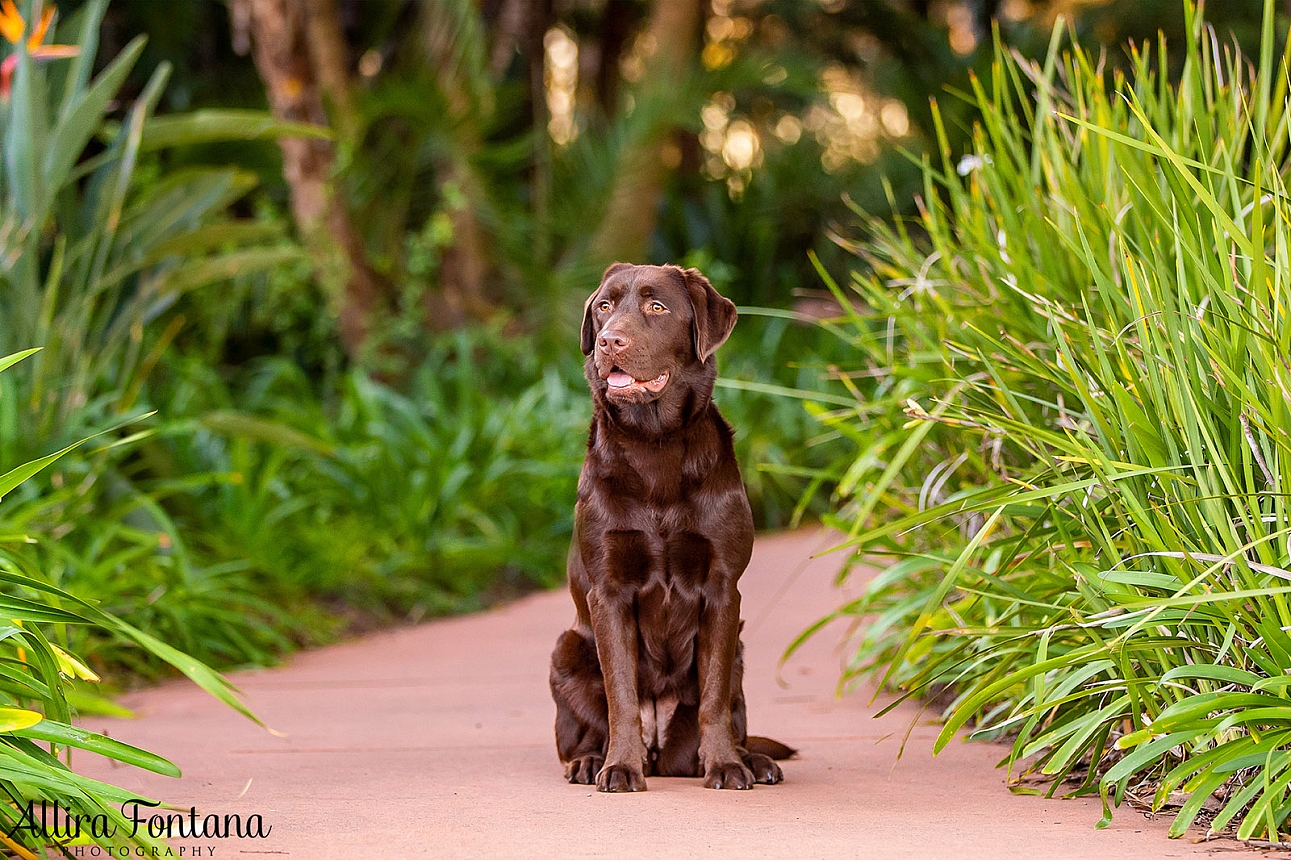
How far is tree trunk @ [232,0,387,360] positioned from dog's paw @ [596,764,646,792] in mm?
5301

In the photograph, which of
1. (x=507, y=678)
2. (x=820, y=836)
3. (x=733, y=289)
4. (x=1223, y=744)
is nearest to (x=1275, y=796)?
(x=1223, y=744)

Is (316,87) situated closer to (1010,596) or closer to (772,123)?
(1010,596)

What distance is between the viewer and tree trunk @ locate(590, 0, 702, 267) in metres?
8.31

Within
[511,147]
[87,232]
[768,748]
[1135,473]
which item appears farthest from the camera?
[511,147]

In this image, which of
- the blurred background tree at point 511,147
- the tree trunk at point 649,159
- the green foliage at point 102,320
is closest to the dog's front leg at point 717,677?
the green foliage at point 102,320

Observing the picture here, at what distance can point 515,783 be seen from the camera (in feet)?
8.70

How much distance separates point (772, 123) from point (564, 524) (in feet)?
39.0

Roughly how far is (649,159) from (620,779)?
21.1 feet

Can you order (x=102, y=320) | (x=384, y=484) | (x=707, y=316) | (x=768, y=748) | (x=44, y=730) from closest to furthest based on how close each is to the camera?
(x=44, y=730), (x=707, y=316), (x=768, y=748), (x=102, y=320), (x=384, y=484)

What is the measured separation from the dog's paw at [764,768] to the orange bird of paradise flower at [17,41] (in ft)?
10.9

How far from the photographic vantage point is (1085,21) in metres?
11.7

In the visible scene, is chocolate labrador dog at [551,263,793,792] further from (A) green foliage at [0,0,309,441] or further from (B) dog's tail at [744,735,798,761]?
(A) green foliage at [0,0,309,441]

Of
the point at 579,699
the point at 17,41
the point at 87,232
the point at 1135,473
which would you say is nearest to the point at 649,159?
the point at 87,232

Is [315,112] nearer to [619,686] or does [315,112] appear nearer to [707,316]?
[707,316]
